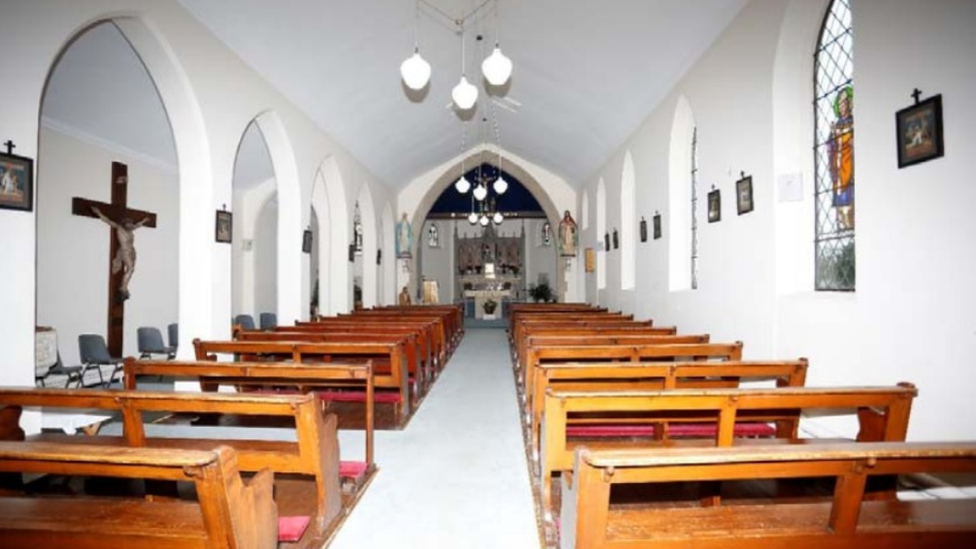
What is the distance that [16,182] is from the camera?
10.7 ft

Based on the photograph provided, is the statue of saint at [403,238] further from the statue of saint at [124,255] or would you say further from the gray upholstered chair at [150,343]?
the gray upholstered chair at [150,343]

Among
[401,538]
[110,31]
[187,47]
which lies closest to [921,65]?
[401,538]

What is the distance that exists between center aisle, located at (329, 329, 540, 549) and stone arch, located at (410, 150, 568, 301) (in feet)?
33.3

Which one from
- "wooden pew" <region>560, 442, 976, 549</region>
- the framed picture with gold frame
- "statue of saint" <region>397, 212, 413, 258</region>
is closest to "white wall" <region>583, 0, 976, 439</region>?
"wooden pew" <region>560, 442, 976, 549</region>

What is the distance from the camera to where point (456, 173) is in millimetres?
15203

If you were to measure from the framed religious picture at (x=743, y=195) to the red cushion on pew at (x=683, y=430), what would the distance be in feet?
7.01

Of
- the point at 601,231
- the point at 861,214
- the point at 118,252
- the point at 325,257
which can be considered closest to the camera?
the point at 861,214

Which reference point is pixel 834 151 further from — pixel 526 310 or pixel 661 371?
pixel 526 310

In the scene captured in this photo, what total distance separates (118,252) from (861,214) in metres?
9.26

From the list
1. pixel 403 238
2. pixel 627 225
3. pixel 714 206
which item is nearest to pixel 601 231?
pixel 627 225

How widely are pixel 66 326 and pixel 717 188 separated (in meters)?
8.29

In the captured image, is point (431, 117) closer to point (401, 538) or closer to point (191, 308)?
point (191, 308)

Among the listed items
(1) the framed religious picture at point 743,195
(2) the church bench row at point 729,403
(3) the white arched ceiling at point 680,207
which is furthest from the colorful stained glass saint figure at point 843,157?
(3) the white arched ceiling at point 680,207

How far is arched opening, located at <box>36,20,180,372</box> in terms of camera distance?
655cm
